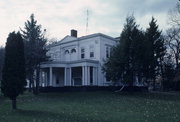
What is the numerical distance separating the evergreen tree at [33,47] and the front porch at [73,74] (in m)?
2.96

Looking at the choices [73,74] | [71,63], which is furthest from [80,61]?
[73,74]

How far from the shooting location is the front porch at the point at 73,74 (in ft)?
124

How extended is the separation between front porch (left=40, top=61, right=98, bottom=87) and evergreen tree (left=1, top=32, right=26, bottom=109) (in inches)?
699

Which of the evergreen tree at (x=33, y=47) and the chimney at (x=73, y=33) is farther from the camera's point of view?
the chimney at (x=73, y=33)

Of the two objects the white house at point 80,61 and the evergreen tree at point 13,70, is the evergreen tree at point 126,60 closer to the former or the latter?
the white house at point 80,61

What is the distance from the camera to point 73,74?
4300 cm

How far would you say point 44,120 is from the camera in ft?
45.8

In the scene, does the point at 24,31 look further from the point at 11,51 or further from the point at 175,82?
the point at 175,82

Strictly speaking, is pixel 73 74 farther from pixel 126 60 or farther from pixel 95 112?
pixel 95 112

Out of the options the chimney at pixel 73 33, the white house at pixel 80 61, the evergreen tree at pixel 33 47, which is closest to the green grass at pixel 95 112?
the evergreen tree at pixel 33 47

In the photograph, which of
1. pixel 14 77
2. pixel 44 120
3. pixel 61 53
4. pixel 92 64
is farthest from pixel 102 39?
pixel 44 120

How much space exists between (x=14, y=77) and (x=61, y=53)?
83.7 ft

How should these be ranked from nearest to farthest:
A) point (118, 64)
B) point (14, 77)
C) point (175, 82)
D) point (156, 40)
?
point (14, 77) < point (118, 64) < point (156, 40) < point (175, 82)

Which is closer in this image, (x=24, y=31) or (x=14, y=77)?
(x=14, y=77)
